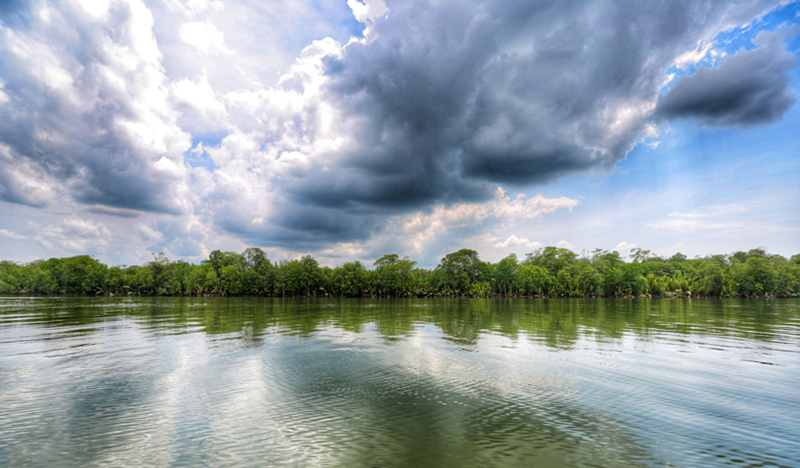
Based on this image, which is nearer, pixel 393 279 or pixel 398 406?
pixel 398 406

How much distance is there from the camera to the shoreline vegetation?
5167 inches

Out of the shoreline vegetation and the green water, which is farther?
the shoreline vegetation

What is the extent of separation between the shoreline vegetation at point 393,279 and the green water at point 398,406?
121505mm

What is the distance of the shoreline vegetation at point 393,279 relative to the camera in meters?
131

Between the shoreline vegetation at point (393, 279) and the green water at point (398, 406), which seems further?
the shoreline vegetation at point (393, 279)

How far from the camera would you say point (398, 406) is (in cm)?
902

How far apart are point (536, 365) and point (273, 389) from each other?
34.6 ft

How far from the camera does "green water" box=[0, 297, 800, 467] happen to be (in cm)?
634

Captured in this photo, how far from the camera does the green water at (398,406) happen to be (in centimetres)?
634

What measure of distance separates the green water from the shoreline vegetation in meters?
122

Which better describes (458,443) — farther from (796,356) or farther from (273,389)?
(796,356)

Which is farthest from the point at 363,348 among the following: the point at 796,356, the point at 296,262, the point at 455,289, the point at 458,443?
the point at 296,262

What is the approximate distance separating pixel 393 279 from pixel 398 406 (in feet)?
424

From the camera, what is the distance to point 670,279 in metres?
132
